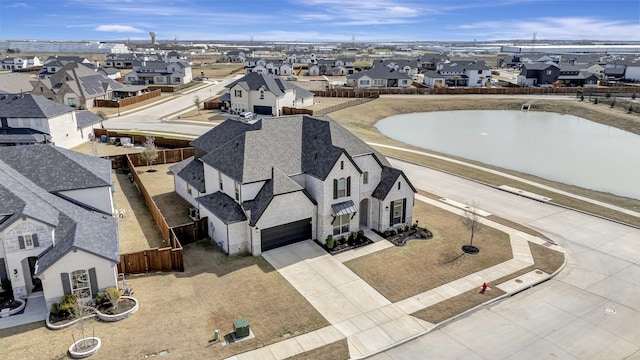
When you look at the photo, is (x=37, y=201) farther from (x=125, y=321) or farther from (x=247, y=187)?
(x=247, y=187)

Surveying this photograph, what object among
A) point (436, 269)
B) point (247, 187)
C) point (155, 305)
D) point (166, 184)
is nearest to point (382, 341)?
point (436, 269)

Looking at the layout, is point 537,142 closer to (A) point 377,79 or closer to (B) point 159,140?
(A) point 377,79

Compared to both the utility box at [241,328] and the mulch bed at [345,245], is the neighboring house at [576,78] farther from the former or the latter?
the utility box at [241,328]

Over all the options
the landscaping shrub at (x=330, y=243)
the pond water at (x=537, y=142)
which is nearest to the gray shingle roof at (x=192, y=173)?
the landscaping shrub at (x=330, y=243)

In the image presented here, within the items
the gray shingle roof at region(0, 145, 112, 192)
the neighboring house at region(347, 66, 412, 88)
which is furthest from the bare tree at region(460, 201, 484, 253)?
the neighboring house at region(347, 66, 412, 88)

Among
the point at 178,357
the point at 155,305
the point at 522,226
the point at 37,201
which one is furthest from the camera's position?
the point at 522,226
